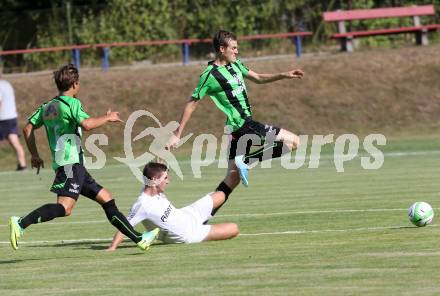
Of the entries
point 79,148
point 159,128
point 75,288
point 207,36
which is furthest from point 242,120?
point 207,36

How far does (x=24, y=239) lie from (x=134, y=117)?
696 inches

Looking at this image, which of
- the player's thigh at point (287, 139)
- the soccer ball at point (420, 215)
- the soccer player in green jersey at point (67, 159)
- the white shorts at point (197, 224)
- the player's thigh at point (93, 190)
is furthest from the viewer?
the player's thigh at point (287, 139)

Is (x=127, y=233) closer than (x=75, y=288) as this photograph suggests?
No

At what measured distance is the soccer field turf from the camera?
9.63 meters

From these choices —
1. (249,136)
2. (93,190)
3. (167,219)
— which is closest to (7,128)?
(249,136)

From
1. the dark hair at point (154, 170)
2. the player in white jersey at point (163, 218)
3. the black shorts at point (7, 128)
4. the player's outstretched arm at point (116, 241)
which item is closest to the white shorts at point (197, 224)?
the player in white jersey at point (163, 218)

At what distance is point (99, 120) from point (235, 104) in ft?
10.6

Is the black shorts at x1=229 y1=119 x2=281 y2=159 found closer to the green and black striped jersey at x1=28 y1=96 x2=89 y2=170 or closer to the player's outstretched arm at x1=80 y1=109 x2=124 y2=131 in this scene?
→ the green and black striped jersey at x1=28 y1=96 x2=89 y2=170

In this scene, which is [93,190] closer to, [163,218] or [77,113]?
[163,218]

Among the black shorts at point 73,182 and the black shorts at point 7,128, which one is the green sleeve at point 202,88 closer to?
the black shorts at point 73,182

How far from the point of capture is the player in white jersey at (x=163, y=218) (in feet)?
40.2

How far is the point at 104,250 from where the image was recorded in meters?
12.4

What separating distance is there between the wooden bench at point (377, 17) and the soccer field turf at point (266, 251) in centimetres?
1686

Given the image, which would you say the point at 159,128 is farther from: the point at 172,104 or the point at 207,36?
the point at 207,36
